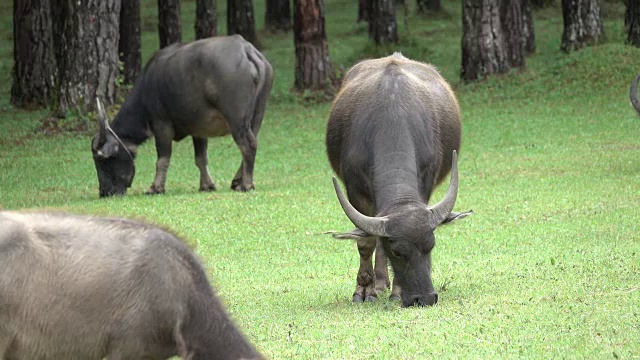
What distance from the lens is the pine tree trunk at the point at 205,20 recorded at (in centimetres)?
3322

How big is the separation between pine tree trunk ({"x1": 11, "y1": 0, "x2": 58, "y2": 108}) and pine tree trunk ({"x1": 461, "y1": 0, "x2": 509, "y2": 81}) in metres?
9.40

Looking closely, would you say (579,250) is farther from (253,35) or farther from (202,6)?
(253,35)

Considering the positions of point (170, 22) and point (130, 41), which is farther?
point (170, 22)

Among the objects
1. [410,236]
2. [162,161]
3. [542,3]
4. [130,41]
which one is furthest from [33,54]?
[410,236]

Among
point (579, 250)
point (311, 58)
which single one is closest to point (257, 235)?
point (579, 250)

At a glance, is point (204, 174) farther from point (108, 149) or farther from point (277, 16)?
point (277, 16)

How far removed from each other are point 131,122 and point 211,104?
54.6 inches

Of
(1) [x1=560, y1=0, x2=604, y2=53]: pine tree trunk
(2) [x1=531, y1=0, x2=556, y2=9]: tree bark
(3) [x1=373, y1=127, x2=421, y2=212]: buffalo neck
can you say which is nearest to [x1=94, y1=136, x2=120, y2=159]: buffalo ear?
Result: (3) [x1=373, y1=127, x2=421, y2=212]: buffalo neck

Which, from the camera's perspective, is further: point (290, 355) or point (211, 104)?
point (211, 104)

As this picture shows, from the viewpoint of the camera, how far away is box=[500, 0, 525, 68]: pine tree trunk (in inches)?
1130

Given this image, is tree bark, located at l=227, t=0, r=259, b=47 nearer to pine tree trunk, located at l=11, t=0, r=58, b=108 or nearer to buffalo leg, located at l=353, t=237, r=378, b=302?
pine tree trunk, located at l=11, t=0, r=58, b=108

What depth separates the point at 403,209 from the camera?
31.8 feet

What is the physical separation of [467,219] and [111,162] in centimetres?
579

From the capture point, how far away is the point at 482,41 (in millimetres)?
27812
